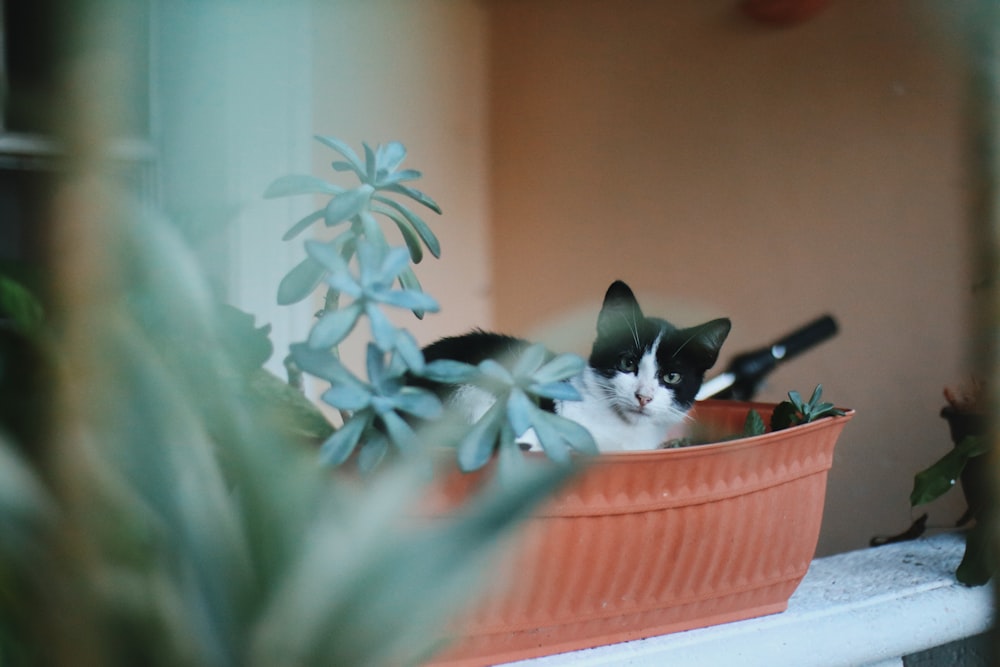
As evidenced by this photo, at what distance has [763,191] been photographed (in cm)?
154

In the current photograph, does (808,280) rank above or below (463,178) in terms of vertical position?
below

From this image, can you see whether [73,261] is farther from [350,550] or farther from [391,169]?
[391,169]

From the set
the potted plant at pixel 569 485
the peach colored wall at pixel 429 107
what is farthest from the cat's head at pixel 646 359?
the peach colored wall at pixel 429 107

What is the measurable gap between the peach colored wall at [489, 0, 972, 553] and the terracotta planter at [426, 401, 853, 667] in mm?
526

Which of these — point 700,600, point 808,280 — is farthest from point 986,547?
point 808,280

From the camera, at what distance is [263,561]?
0.24m

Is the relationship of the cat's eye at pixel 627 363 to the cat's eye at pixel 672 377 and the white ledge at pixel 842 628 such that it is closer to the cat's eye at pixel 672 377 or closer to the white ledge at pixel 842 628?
the cat's eye at pixel 672 377

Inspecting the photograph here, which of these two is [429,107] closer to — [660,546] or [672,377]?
[672,377]

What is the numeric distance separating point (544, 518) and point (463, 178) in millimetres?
1281

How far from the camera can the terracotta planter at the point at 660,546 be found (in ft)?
2.17

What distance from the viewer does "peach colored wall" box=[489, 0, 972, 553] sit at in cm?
137

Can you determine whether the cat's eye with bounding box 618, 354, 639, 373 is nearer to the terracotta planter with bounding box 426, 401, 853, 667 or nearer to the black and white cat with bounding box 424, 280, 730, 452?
the black and white cat with bounding box 424, 280, 730, 452

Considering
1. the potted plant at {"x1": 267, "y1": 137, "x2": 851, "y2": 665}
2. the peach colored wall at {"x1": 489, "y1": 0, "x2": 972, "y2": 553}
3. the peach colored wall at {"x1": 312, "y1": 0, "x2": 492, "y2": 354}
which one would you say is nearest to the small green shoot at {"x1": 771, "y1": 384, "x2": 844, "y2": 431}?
the potted plant at {"x1": 267, "y1": 137, "x2": 851, "y2": 665}

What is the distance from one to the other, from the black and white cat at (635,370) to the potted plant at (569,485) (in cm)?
18
